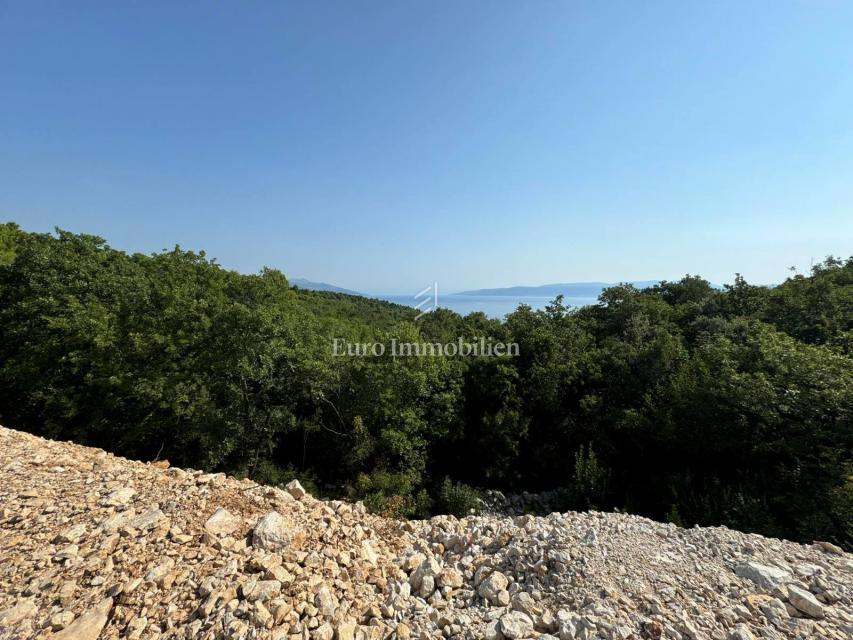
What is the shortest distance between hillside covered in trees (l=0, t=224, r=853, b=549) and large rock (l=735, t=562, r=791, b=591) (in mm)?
3161

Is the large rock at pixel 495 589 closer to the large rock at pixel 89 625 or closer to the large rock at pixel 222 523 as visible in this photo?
the large rock at pixel 222 523

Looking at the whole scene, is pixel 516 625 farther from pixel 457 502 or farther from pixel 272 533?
Answer: pixel 457 502

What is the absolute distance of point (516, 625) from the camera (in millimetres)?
2764

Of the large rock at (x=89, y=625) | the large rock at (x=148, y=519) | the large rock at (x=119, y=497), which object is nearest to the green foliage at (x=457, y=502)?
the large rock at (x=148, y=519)

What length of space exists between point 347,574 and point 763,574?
407 cm

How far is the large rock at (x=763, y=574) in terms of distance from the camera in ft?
10.1

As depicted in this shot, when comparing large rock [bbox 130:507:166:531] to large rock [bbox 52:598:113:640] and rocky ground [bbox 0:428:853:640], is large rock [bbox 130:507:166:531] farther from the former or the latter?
large rock [bbox 52:598:113:640]

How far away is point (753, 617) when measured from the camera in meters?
2.75

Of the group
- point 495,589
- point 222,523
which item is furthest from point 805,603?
point 222,523

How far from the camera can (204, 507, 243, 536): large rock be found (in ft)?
11.8

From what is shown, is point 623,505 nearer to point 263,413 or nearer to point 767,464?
point 767,464

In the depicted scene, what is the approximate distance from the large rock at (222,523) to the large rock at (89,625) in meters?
0.94

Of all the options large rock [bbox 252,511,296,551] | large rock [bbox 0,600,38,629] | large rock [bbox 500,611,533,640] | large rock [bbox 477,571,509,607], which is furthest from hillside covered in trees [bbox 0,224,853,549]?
large rock [bbox 0,600,38,629]

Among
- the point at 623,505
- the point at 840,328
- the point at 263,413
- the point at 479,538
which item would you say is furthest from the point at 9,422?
the point at 840,328
